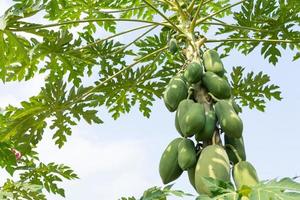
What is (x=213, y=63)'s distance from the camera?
2.98 meters

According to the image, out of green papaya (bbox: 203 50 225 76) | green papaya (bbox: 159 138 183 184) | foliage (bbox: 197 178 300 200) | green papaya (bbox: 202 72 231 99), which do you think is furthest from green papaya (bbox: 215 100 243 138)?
foliage (bbox: 197 178 300 200)

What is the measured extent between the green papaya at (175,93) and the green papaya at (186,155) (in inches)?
13.9

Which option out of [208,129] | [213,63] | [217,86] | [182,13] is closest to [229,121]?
[208,129]

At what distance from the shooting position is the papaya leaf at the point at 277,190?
1889 millimetres

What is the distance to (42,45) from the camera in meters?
3.76

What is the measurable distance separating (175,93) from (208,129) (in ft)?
1.18

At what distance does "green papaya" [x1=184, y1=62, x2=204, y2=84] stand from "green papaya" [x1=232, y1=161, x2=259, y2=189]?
22.5 inches

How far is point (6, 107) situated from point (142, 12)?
5.75 ft

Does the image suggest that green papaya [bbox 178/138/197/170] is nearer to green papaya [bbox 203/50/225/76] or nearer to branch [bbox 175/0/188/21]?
green papaya [bbox 203/50/225/76]

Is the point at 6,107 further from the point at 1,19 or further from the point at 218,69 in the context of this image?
the point at 218,69

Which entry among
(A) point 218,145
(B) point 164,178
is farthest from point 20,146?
(A) point 218,145

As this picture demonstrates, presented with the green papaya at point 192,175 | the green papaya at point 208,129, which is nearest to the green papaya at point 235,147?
the green papaya at point 208,129

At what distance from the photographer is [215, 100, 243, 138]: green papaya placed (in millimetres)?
2512

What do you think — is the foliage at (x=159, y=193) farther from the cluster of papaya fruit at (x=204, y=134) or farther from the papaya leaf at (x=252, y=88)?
the papaya leaf at (x=252, y=88)
